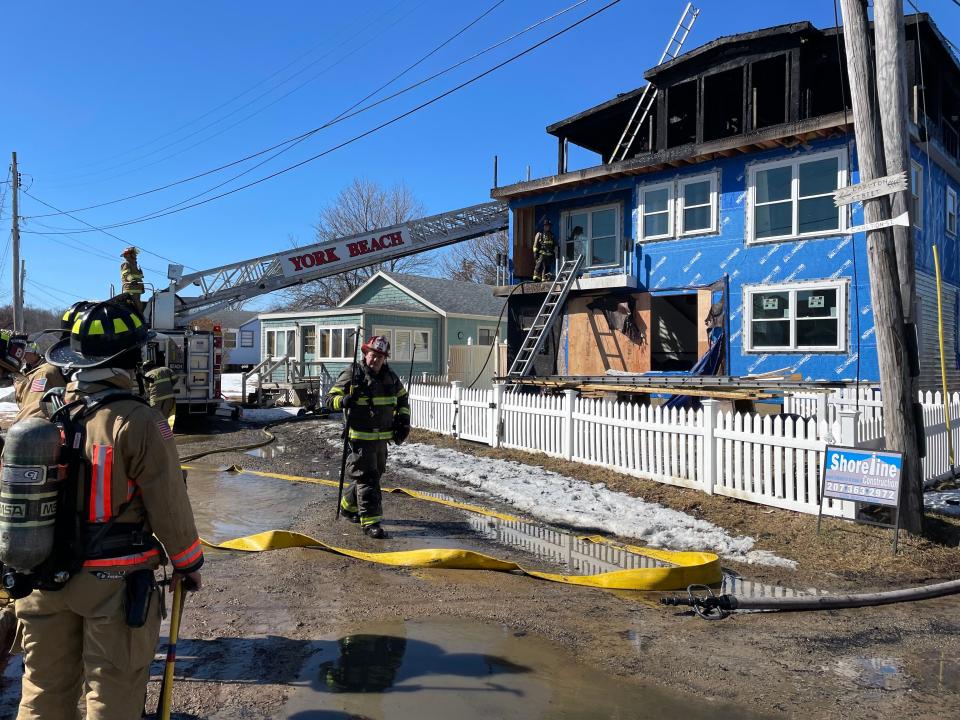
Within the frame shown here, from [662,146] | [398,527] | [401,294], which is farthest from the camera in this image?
[401,294]

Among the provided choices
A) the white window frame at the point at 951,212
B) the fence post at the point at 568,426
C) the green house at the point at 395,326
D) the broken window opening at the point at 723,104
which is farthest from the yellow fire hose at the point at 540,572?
the green house at the point at 395,326

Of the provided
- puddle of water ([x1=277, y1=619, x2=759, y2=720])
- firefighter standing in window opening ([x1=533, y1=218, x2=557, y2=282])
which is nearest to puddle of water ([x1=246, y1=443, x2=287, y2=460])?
firefighter standing in window opening ([x1=533, y1=218, x2=557, y2=282])

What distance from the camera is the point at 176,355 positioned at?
16172mm

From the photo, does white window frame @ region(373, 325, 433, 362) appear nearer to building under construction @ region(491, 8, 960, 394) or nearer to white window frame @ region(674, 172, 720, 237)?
building under construction @ region(491, 8, 960, 394)

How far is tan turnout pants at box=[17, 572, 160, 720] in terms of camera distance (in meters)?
2.46

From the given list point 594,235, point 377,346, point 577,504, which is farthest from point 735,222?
point 377,346

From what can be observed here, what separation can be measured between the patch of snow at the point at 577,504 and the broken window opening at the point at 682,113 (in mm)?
9903

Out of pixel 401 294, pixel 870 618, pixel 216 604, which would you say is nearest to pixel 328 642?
pixel 216 604

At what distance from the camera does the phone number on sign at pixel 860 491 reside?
20.4 feet

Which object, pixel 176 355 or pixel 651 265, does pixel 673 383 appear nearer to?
→ pixel 651 265

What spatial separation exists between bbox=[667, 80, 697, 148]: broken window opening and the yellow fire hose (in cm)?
1252

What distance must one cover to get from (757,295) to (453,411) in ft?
22.0

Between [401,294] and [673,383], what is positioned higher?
[401,294]

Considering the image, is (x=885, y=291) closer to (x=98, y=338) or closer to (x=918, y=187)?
(x=98, y=338)
